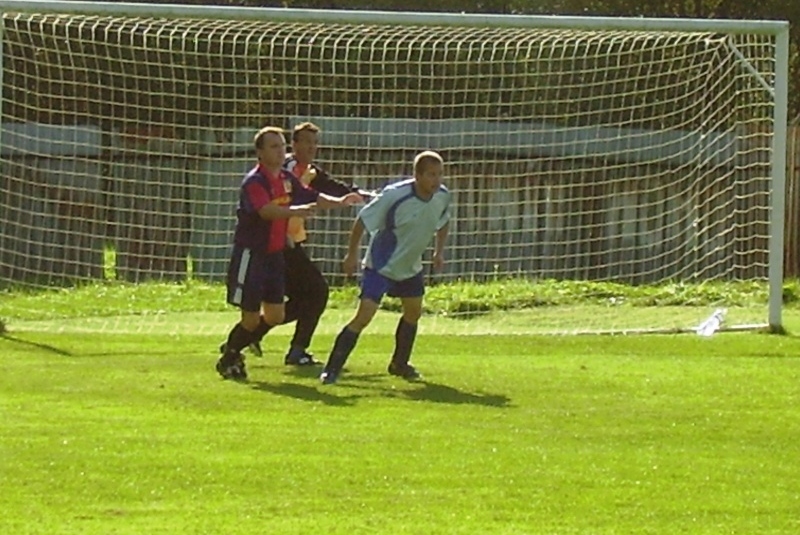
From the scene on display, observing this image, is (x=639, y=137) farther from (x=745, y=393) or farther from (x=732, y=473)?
(x=732, y=473)

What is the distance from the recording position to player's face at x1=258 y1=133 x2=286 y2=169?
11703 millimetres

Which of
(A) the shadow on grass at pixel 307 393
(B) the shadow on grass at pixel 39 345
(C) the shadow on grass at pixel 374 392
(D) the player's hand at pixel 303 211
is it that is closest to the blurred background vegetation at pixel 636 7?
(B) the shadow on grass at pixel 39 345

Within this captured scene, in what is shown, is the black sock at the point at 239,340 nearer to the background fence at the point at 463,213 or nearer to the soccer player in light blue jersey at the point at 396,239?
the soccer player in light blue jersey at the point at 396,239

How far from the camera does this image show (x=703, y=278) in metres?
17.4

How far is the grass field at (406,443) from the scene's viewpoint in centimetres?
745

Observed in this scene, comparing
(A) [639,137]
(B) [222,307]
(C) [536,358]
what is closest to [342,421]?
(C) [536,358]

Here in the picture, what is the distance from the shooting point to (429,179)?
1148 centimetres

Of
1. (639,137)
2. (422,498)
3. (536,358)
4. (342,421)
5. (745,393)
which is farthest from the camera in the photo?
(639,137)

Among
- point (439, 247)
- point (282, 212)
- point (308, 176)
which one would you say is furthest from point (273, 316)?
point (308, 176)

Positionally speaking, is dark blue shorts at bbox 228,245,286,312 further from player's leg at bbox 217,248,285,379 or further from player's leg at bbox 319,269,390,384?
player's leg at bbox 319,269,390,384

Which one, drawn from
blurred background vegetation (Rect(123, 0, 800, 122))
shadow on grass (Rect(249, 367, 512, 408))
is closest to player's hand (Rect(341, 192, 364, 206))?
shadow on grass (Rect(249, 367, 512, 408))

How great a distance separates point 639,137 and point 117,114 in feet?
16.8

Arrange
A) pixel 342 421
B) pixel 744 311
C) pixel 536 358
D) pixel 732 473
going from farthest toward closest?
pixel 744 311 < pixel 536 358 < pixel 342 421 < pixel 732 473

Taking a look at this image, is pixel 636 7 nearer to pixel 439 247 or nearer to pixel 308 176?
pixel 308 176
